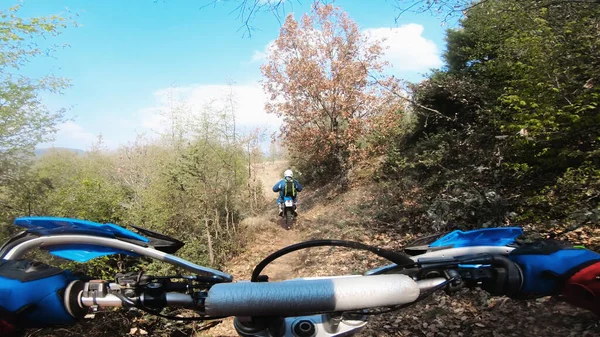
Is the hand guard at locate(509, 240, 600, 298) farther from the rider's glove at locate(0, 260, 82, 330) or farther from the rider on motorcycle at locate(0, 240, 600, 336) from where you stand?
the rider's glove at locate(0, 260, 82, 330)

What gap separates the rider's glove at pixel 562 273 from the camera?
1.42m

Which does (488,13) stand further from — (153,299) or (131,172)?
(131,172)

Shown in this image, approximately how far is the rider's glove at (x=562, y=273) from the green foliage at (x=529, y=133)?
3.59 metres

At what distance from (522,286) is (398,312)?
3.19 m

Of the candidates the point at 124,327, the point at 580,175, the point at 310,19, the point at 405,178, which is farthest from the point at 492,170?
the point at 310,19

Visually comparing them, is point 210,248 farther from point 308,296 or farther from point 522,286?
point 522,286

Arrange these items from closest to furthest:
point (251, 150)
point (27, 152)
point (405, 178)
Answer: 1. point (27, 152)
2. point (405, 178)
3. point (251, 150)

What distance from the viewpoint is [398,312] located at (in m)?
4.38

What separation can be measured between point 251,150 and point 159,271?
19.5ft

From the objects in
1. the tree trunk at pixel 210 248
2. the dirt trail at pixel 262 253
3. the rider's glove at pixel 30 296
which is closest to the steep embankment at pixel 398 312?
the dirt trail at pixel 262 253

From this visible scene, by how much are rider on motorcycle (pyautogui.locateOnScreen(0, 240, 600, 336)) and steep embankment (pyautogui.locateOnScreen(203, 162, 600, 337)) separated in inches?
69.9

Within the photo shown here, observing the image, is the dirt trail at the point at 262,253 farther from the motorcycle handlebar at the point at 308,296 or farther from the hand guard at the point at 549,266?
the hand guard at the point at 549,266

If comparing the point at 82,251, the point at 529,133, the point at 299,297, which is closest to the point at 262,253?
the point at 529,133

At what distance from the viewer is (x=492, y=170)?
6.70 m
